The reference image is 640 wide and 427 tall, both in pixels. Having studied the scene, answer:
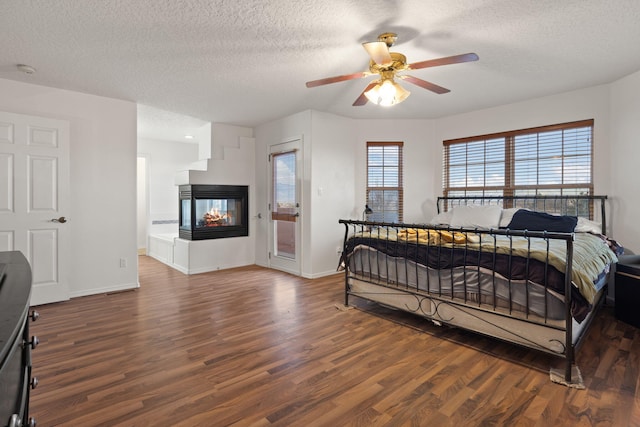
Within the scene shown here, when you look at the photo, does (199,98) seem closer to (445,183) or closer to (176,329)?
(176,329)

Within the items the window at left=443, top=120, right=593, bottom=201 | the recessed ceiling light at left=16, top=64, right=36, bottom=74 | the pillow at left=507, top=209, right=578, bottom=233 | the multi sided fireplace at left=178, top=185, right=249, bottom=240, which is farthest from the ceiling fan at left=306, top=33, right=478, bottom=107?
the multi sided fireplace at left=178, top=185, right=249, bottom=240

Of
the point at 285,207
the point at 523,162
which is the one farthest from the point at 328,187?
the point at 523,162

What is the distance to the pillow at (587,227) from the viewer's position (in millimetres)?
3613

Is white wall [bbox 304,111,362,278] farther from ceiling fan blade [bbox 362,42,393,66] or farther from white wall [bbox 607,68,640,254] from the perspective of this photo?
white wall [bbox 607,68,640,254]

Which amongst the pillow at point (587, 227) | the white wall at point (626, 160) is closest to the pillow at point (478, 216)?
the pillow at point (587, 227)

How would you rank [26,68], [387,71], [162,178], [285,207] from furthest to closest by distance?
[162,178], [285,207], [26,68], [387,71]

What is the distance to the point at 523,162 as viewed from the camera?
4598 mm

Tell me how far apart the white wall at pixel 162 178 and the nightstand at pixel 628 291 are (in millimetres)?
7169

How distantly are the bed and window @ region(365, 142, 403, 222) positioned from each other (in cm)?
190

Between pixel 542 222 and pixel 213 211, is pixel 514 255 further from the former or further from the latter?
pixel 213 211

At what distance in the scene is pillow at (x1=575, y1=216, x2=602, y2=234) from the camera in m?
3.61

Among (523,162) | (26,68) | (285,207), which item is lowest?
(285,207)

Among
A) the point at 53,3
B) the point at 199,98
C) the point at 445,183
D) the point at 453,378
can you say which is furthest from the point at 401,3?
the point at 445,183

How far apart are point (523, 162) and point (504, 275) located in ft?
9.22
